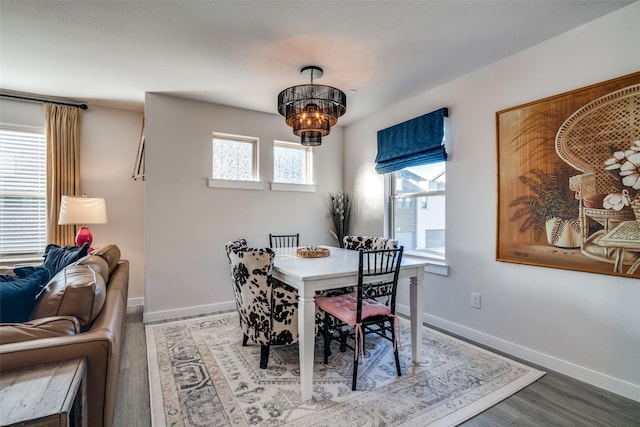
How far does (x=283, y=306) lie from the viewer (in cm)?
226

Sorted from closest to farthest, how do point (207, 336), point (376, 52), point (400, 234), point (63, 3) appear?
point (63, 3), point (376, 52), point (207, 336), point (400, 234)

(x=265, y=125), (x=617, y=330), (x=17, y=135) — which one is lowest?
(x=617, y=330)

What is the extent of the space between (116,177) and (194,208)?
1213mm

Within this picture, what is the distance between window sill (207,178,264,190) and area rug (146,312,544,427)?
5.76ft

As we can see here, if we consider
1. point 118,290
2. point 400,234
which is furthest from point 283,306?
point 400,234

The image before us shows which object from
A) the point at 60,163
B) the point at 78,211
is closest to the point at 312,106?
the point at 78,211

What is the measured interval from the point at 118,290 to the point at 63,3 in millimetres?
1830

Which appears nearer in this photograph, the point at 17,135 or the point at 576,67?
the point at 576,67

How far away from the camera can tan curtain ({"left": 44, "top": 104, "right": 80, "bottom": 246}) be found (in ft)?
11.6

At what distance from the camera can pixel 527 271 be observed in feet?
8.18

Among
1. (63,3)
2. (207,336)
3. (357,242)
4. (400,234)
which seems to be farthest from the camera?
(400,234)

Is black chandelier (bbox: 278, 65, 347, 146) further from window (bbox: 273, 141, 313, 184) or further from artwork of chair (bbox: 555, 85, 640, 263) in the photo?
artwork of chair (bbox: 555, 85, 640, 263)

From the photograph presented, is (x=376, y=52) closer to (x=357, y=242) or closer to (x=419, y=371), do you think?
(x=357, y=242)

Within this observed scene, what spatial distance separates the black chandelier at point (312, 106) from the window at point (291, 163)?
1570 mm
